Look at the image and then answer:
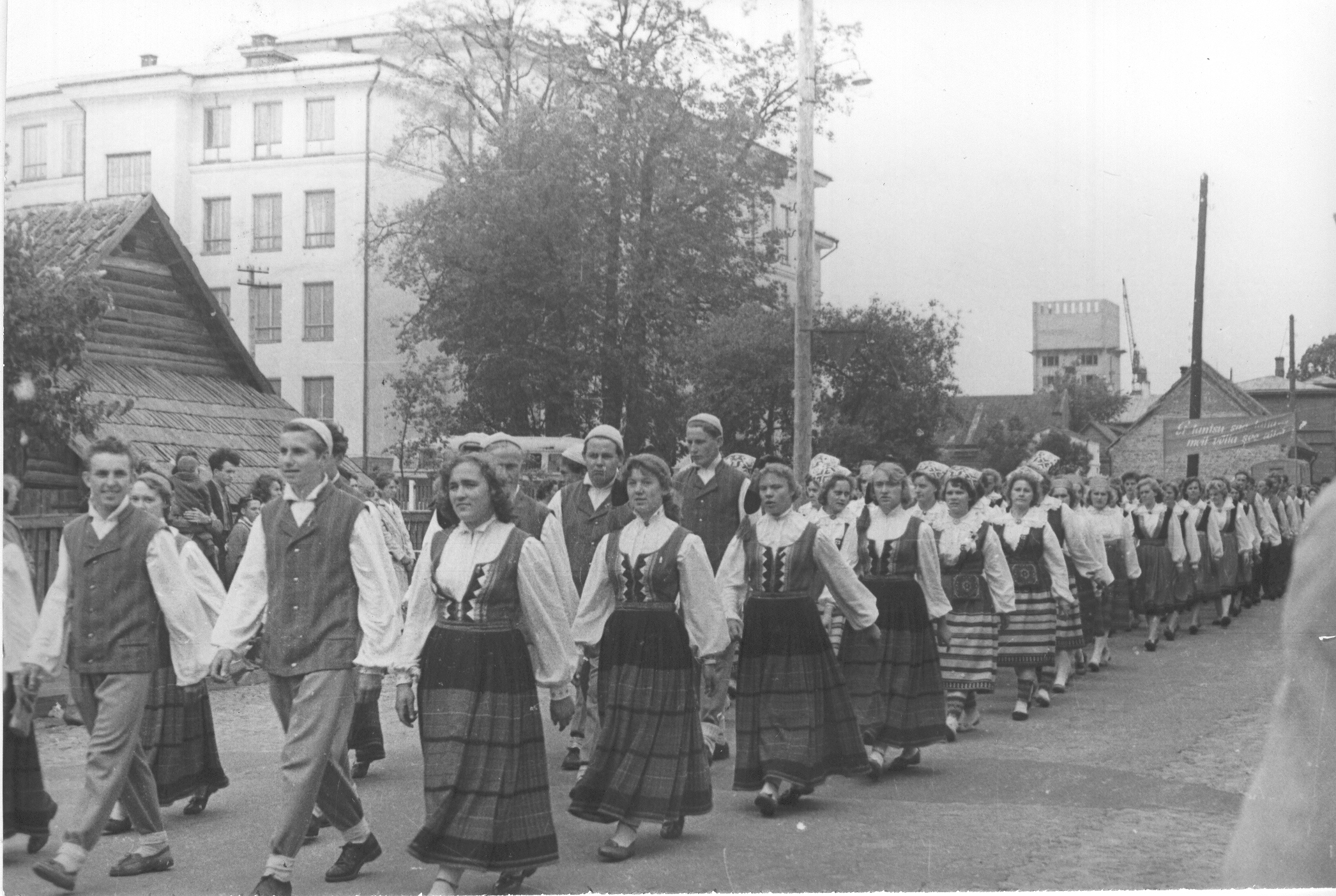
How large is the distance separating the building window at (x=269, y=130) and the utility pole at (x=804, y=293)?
5.33 meters

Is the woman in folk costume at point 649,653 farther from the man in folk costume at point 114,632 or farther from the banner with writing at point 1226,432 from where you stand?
the banner with writing at point 1226,432

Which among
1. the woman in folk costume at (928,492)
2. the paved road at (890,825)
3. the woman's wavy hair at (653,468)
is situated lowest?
the paved road at (890,825)

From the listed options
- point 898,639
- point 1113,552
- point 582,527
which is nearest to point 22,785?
point 582,527

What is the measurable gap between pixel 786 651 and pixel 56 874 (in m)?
3.46

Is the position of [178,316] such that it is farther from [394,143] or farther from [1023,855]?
[1023,855]

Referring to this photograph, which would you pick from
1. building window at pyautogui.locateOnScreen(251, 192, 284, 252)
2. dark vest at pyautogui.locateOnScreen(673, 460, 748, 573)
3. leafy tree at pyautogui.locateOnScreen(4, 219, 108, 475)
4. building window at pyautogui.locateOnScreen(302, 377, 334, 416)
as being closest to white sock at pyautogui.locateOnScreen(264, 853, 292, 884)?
leafy tree at pyautogui.locateOnScreen(4, 219, 108, 475)

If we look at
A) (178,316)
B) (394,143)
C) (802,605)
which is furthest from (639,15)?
(802,605)

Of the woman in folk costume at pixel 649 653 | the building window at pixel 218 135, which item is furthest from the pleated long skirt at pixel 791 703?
the building window at pixel 218 135

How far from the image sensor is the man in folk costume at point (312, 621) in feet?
17.9

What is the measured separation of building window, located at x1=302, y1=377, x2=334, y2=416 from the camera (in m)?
11.2

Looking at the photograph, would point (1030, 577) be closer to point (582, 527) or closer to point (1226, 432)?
point (1226, 432)

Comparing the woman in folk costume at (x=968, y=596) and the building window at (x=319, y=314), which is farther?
the building window at (x=319, y=314)

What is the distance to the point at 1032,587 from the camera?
35.6ft

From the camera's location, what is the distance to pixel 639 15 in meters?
15.9
